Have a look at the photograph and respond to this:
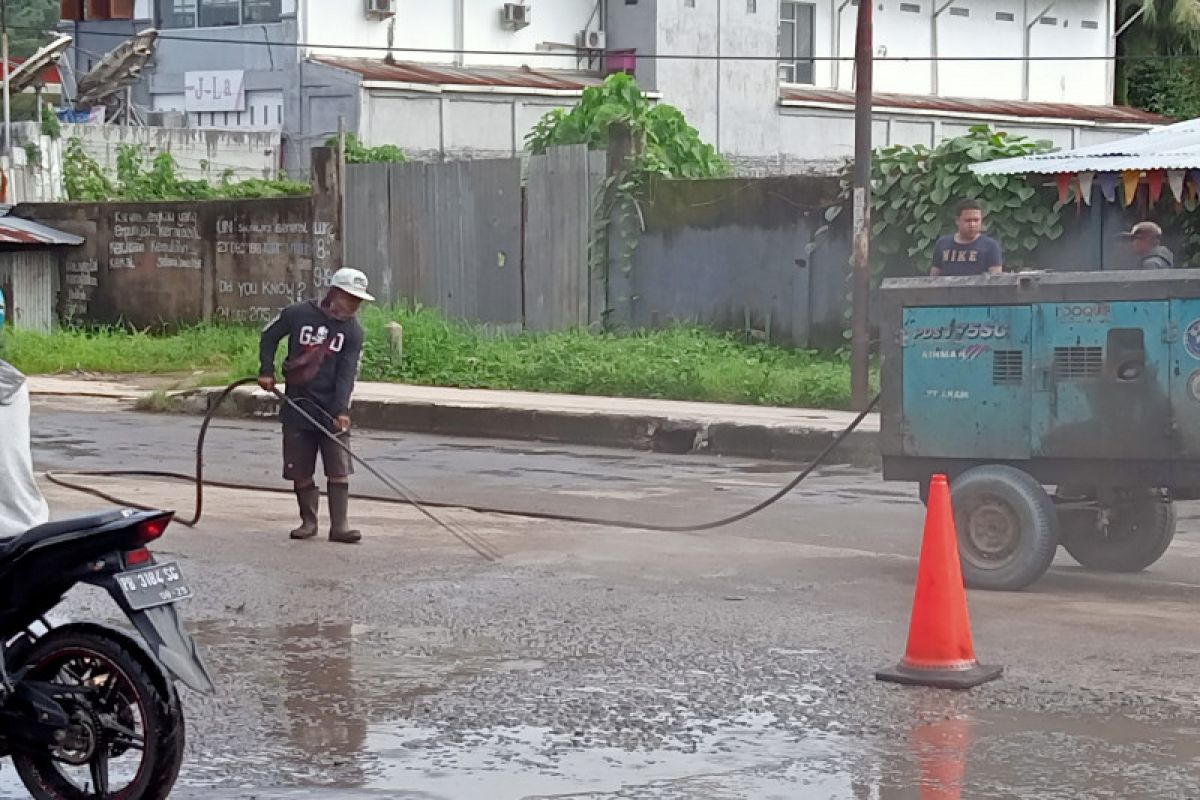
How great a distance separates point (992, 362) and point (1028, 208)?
9412mm

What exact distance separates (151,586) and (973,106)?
37589mm

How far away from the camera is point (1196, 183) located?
17359 mm

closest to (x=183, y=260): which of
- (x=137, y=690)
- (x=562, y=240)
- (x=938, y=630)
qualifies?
(x=562, y=240)

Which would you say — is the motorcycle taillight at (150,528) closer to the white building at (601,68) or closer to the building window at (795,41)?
the white building at (601,68)

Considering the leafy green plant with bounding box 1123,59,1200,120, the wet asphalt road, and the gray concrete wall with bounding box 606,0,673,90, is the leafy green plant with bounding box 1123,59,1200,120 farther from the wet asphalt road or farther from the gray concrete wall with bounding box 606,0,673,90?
the wet asphalt road

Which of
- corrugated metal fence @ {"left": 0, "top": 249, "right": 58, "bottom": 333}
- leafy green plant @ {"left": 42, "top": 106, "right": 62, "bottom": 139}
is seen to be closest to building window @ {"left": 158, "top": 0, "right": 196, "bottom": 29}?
leafy green plant @ {"left": 42, "top": 106, "right": 62, "bottom": 139}

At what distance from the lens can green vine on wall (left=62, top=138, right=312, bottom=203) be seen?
30469 mm

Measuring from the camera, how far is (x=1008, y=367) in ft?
32.1

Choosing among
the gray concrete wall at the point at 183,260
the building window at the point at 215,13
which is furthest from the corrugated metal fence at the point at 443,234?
the building window at the point at 215,13

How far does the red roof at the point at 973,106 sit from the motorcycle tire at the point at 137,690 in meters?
35.0

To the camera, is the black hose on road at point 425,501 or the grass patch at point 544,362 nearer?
the black hose on road at point 425,501

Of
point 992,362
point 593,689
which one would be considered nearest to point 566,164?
point 992,362

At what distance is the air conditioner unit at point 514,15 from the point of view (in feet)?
123

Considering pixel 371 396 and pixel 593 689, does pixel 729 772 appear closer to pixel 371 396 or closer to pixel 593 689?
pixel 593 689
